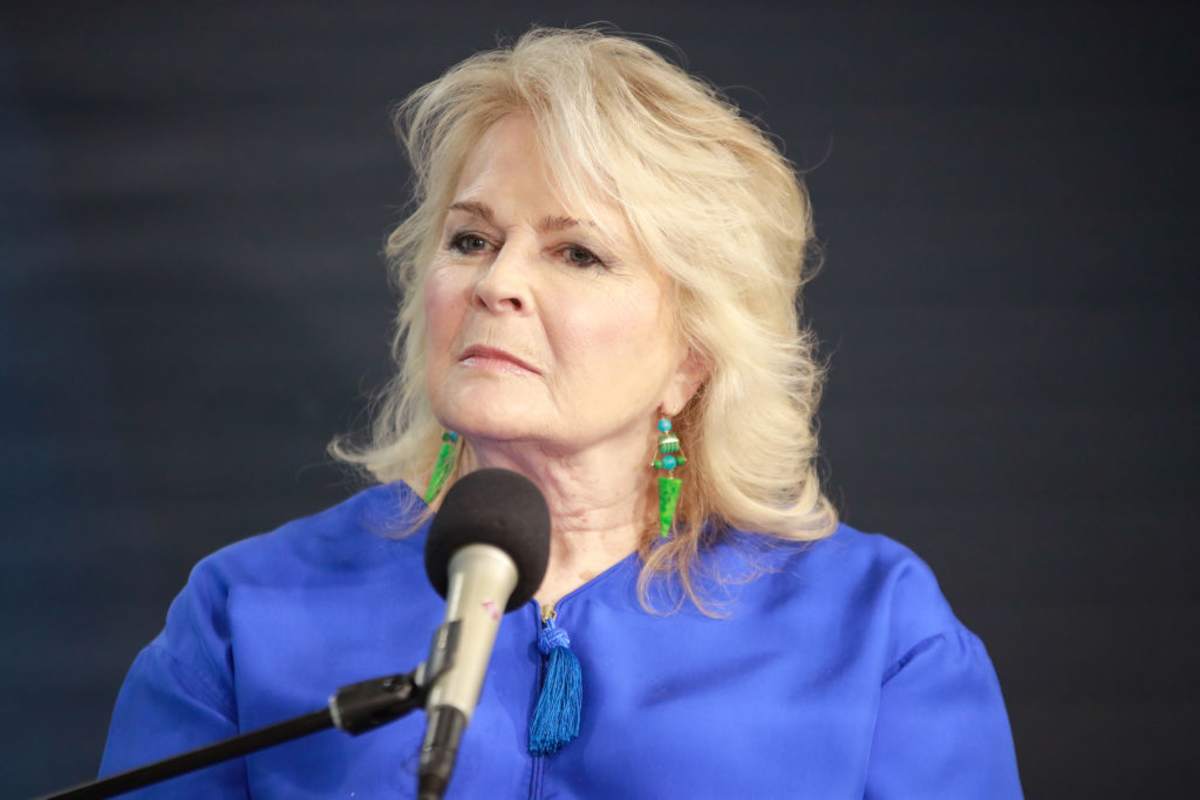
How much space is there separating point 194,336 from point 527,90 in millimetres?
997

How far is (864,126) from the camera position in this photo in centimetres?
260

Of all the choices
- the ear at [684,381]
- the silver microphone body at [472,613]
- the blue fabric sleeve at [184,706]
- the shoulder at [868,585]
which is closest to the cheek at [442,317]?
the ear at [684,381]

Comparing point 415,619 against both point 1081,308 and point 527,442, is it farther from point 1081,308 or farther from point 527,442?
point 1081,308

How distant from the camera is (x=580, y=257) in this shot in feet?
6.45

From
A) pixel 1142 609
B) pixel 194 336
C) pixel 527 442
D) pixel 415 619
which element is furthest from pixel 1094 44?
pixel 194 336

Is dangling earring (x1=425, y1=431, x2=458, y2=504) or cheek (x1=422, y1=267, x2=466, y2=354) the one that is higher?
cheek (x1=422, y1=267, x2=466, y2=354)

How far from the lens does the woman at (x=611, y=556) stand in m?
1.86

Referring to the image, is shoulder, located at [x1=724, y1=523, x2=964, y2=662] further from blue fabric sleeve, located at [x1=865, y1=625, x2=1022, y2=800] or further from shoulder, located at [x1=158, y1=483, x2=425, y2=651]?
shoulder, located at [x1=158, y1=483, x2=425, y2=651]

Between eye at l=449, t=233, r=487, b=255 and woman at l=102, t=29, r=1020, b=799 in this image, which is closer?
woman at l=102, t=29, r=1020, b=799

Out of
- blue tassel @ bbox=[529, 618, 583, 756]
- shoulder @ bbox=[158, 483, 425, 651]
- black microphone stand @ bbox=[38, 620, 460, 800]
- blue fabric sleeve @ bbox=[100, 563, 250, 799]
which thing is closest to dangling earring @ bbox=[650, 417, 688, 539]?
blue tassel @ bbox=[529, 618, 583, 756]

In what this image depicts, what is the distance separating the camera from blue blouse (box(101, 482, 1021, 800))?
1843mm

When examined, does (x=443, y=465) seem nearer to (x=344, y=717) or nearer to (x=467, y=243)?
(x=467, y=243)

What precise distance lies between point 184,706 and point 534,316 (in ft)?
2.59

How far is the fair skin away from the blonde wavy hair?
5 cm
